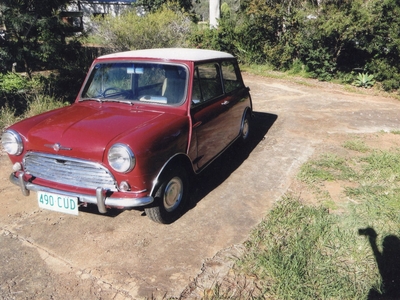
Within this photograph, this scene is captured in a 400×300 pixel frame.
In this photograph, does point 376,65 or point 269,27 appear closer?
point 376,65

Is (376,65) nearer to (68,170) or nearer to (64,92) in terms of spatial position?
(64,92)

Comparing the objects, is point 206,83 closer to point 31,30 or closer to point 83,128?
point 83,128

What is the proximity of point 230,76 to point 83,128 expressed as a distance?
8.07 ft

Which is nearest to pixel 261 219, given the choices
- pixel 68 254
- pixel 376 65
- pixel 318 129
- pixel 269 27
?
pixel 68 254

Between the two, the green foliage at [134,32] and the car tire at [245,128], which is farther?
the green foliage at [134,32]

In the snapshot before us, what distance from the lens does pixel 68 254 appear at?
2998 mm

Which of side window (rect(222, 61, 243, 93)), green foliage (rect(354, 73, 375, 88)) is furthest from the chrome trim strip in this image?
green foliage (rect(354, 73, 375, 88))

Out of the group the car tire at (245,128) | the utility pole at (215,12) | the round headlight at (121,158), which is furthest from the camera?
the utility pole at (215,12)

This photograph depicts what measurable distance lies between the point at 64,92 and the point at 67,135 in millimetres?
5395

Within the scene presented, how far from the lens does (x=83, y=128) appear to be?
3098mm

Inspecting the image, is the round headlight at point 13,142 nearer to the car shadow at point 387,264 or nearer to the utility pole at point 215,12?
the car shadow at point 387,264

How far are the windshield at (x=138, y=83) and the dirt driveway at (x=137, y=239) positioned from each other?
1.28m

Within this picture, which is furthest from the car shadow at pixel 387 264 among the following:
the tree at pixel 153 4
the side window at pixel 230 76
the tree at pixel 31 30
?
the tree at pixel 153 4

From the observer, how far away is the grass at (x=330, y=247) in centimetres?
259
